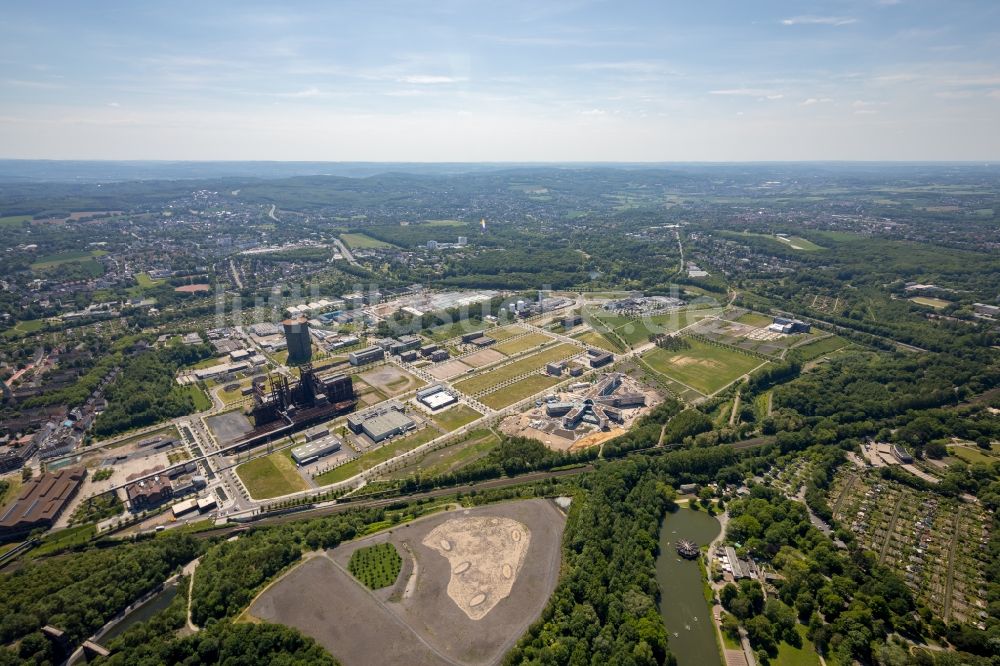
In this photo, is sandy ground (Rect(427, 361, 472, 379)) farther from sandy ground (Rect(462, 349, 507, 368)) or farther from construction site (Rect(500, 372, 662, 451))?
Answer: construction site (Rect(500, 372, 662, 451))

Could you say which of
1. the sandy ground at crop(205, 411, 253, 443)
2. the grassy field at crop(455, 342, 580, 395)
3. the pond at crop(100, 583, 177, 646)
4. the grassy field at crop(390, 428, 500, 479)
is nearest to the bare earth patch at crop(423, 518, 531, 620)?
the grassy field at crop(390, 428, 500, 479)

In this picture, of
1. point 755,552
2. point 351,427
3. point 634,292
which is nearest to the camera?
point 755,552

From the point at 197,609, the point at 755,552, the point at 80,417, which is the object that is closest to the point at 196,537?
the point at 197,609

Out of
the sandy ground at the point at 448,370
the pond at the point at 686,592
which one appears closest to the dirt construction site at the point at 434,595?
the pond at the point at 686,592

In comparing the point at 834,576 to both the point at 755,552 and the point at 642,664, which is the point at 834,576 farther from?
the point at 642,664

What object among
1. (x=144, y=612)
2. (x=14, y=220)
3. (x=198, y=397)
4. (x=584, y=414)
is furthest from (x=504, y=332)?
(x=14, y=220)

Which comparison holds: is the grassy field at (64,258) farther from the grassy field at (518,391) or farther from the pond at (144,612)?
the pond at (144,612)
